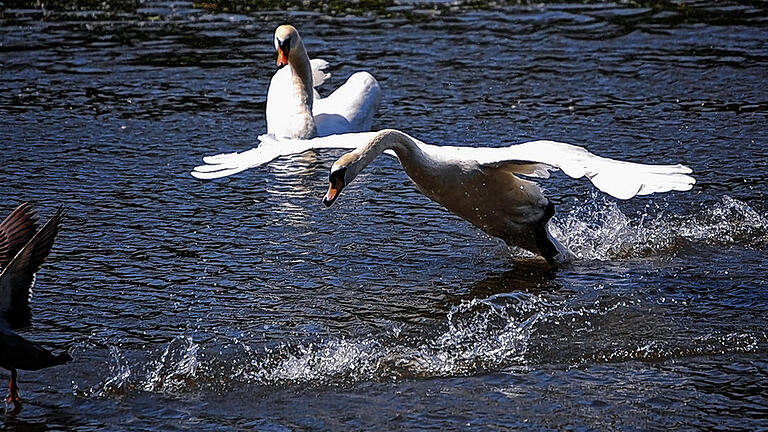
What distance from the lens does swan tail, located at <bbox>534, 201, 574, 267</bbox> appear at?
7.73 meters

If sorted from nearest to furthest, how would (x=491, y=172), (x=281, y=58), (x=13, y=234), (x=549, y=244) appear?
(x=13, y=234) → (x=491, y=172) → (x=549, y=244) → (x=281, y=58)

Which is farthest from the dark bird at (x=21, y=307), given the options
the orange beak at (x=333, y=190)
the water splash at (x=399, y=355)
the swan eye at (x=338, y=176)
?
the swan eye at (x=338, y=176)

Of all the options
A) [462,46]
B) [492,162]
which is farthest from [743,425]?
[462,46]

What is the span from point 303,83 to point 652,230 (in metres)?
4.12

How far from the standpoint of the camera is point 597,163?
6.64 meters

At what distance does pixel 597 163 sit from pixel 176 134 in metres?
5.12

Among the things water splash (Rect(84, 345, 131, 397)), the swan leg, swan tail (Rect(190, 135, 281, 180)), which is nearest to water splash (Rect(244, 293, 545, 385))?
water splash (Rect(84, 345, 131, 397))

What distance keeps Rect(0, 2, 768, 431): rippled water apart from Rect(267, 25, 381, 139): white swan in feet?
0.88

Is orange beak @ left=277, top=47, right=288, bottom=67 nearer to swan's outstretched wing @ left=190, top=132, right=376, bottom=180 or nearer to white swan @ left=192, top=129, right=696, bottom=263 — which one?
white swan @ left=192, top=129, right=696, bottom=263

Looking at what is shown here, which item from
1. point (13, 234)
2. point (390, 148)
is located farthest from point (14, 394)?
point (390, 148)

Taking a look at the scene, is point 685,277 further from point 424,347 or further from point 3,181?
point 3,181

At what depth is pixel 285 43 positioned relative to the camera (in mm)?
10844

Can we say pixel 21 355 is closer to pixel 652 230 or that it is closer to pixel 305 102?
pixel 652 230

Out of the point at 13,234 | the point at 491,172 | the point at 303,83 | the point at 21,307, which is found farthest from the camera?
the point at 303,83
